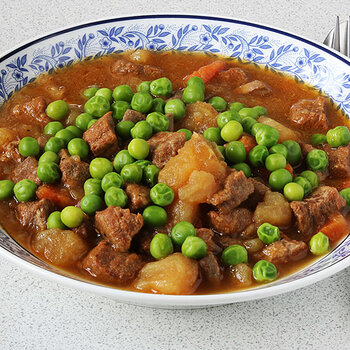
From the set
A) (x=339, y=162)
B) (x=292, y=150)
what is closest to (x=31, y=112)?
(x=292, y=150)

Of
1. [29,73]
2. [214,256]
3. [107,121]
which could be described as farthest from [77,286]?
[29,73]

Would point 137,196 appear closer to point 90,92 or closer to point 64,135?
point 64,135

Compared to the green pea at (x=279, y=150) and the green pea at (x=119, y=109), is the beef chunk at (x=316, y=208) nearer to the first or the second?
the green pea at (x=279, y=150)

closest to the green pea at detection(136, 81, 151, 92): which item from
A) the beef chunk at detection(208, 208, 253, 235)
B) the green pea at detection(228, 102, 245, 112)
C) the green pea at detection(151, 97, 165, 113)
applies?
the green pea at detection(151, 97, 165, 113)

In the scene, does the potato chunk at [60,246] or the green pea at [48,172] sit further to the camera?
the green pea at [48,172]

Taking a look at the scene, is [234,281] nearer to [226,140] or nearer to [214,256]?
[214,256]

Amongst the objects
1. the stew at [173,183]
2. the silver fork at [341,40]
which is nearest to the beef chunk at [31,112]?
the stew at [173,183]

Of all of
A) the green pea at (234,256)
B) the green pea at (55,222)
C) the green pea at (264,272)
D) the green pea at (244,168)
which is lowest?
the green pea at (264,272)
